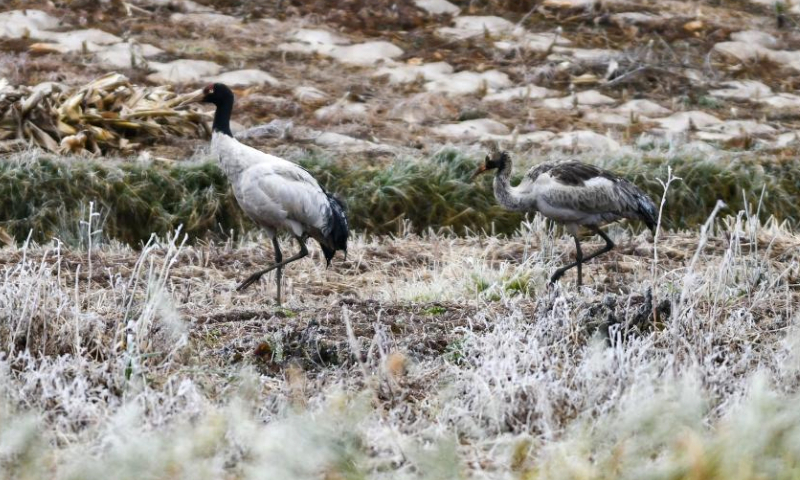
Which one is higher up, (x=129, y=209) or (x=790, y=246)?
(x=790, y=246)

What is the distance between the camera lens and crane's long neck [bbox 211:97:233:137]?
8234 mm

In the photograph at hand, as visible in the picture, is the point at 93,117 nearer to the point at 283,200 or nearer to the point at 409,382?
the point at 283,200

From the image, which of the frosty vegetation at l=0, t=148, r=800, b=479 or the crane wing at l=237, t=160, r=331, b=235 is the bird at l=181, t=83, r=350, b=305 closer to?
the crane wing at l=237, t=160, r=331, b=235

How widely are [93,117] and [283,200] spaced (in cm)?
349

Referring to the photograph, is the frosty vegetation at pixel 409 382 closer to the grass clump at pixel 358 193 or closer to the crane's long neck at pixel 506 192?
the crane's long neck at pixel 506 192

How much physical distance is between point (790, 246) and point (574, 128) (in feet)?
13.6

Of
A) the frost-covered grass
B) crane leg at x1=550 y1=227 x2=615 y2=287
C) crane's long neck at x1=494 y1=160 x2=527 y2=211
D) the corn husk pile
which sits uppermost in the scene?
the frost-covered grass

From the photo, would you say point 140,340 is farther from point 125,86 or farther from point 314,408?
point 125,86

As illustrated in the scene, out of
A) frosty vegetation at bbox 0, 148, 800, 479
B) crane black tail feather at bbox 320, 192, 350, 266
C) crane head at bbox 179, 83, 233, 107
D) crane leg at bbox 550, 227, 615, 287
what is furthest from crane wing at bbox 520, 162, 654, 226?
crane head at bbox 179, 83, 233, 107

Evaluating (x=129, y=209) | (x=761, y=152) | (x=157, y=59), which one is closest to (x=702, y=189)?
(x=761, y=152)

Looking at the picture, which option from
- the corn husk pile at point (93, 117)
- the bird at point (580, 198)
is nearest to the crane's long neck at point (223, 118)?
the bird at point (580, 198)

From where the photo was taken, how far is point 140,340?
17.5ft

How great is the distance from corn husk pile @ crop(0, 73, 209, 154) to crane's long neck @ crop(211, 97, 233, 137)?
208 cm

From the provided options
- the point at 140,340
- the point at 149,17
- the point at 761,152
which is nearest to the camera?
the point at 140,340
